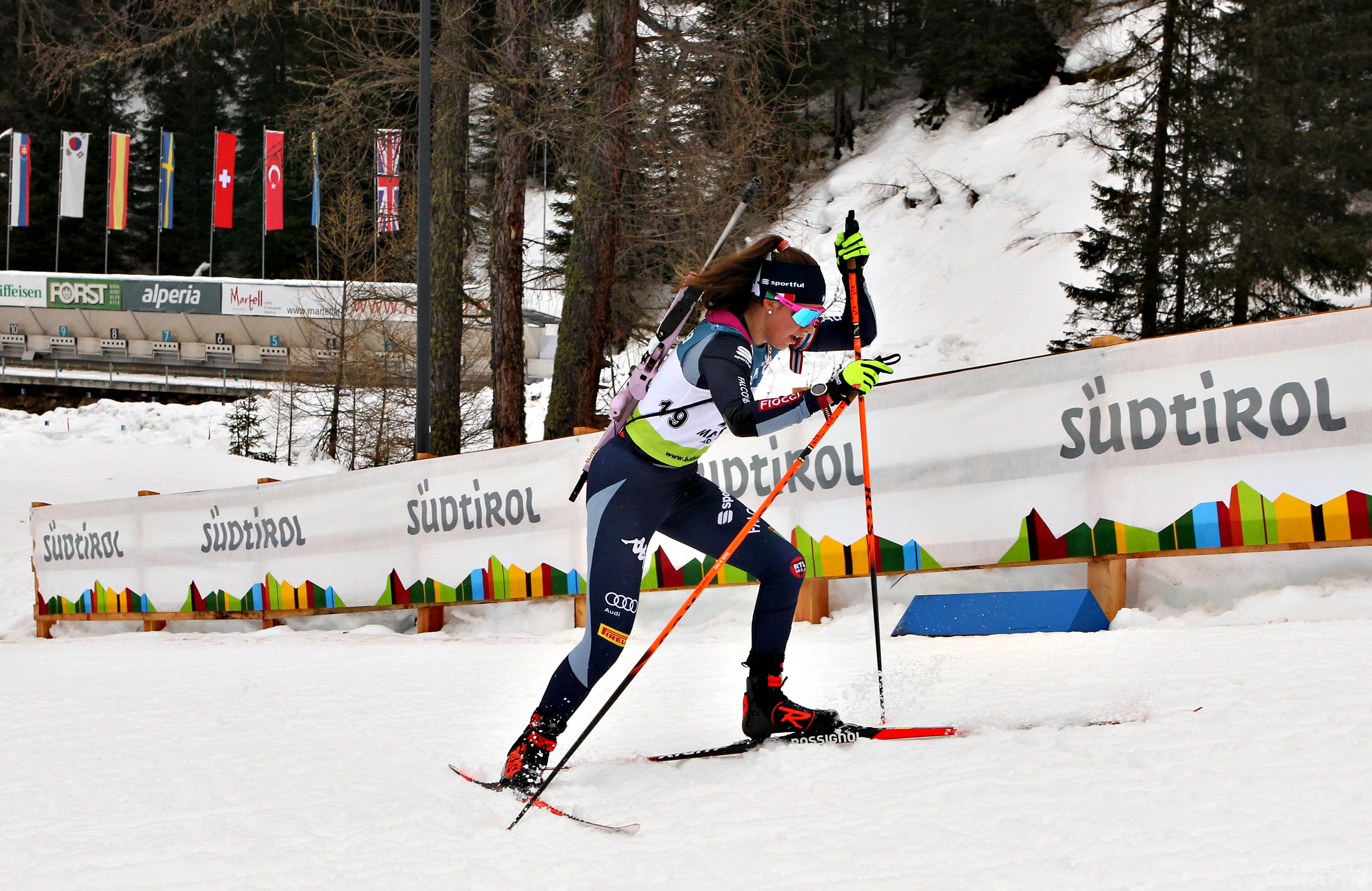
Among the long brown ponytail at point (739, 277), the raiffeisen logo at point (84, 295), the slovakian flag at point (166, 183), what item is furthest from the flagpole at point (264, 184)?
the long brown ponytail at point (739, 277)

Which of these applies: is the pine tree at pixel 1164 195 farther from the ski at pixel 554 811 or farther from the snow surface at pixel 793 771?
the ski at pixel 554 811

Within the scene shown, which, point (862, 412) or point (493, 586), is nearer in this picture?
point (862, 412)

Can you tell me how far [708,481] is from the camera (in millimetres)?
3771

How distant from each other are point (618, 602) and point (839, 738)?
0.94 m

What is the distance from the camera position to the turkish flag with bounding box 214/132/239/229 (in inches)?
1630

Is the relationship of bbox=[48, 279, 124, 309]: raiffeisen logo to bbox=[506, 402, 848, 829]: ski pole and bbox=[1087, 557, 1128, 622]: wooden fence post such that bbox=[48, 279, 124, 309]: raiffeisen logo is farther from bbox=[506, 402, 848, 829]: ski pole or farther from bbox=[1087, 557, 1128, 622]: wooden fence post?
bbox=[506, 402, 848, 829]: ski pole

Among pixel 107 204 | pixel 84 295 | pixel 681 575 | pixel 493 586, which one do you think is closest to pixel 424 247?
pixel 493 586

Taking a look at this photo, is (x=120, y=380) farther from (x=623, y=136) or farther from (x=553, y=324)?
(x=623, y=136)

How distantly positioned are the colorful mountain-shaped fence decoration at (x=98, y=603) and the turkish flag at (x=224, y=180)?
1344 inches

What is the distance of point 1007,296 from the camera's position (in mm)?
30047

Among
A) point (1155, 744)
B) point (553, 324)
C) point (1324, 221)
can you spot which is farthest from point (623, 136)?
point (553, 324)

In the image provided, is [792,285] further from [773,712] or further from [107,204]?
[107,204]

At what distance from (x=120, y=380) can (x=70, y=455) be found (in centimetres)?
1863

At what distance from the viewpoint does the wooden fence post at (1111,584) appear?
550cm
